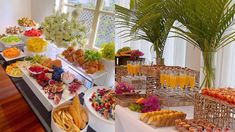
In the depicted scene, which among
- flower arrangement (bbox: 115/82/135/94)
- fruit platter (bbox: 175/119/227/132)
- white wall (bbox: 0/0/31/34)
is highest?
white wall (bbox: 0/0/31/34)

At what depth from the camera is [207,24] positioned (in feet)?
3.86

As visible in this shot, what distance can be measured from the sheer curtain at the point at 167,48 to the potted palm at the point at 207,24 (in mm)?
103

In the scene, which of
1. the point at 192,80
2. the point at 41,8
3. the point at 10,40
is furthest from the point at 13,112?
the point at 192,80

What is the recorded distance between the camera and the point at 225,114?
1003 millimetres

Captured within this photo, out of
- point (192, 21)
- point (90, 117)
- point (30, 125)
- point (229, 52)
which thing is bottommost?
point (30, 125)

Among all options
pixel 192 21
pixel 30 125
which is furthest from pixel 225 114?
pixel 30 125

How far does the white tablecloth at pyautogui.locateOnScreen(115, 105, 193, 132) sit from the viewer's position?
1131 mm

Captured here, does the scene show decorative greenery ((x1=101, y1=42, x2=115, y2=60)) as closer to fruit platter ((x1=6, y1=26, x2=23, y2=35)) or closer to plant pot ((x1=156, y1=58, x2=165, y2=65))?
plant pot ((x1=156, y1=58, x2=165, y2=65))

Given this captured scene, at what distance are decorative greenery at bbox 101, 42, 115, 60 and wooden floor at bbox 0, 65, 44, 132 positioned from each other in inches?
24.5

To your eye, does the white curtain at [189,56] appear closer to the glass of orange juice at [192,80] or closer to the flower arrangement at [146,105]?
the glass of orange juice at [192,80]

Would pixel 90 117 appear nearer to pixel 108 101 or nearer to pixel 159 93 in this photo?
pixel 108 101

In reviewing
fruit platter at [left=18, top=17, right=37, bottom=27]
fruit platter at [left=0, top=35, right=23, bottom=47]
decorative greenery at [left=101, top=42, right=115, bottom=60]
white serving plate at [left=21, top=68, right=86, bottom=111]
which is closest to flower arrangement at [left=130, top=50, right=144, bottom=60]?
decorative greenery at [left=101, top=42, right=115, bottom=60]

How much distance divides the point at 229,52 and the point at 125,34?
0.63m

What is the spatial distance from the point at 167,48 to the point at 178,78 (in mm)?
232
